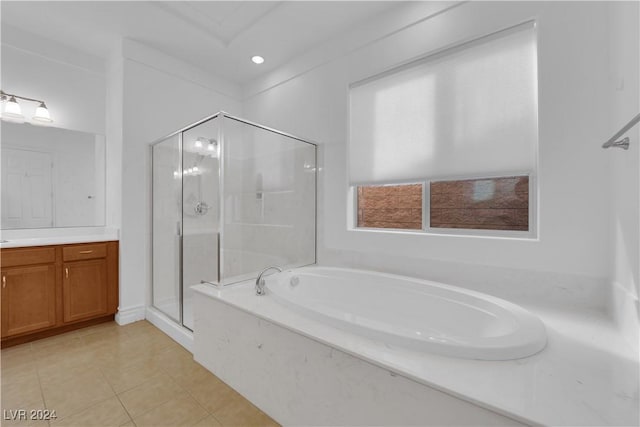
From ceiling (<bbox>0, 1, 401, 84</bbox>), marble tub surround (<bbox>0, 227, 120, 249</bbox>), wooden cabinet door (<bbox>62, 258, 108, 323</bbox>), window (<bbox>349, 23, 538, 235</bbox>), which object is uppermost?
ceiling (<bbox>0, 1, 401, 84</bbox>)

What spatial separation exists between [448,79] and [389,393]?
2.13 meters

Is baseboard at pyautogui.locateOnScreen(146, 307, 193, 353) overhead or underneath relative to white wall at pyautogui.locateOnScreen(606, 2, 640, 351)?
underneath

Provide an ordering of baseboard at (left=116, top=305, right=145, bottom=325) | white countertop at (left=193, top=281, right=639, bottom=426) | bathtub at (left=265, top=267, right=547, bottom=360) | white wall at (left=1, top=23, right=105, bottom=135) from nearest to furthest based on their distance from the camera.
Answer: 1. white countertop at (left=193, top=281, right=639, bottom=426)
2. bathtub at (left=265, top=267, right=547, bottom=360)
3. white wall at (left=1, top=23, right=105, bottom=135)
4. baseboard at (left=116, top=305, right=145, bottom=325)

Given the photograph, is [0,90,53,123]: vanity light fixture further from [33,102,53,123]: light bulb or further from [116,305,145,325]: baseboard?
[116,305,145,325]: baseboard

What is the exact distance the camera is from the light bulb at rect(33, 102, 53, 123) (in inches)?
98.7

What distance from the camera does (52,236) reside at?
260 centimetres

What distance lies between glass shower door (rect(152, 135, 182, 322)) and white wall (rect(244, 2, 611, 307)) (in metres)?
1.67

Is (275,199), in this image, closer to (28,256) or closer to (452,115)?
(452,115)

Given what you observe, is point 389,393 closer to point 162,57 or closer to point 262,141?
point 262,141

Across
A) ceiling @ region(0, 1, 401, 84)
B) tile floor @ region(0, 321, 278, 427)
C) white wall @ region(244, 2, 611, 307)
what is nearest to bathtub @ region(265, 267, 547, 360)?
white wall @ region(244, 2, 611, 307)

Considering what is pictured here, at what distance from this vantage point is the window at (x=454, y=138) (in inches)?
70.4

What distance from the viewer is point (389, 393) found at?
0.99 m

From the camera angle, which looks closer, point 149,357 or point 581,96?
point 581,96

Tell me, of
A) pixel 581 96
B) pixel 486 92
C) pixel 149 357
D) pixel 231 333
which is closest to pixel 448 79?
pixel 486 92
